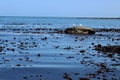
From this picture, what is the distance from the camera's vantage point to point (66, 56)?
22.7 m

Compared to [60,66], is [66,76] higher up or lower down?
higher up

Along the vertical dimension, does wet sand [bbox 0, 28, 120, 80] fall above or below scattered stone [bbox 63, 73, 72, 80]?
below

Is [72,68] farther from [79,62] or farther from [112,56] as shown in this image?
[112,56]

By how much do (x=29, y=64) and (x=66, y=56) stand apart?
4.34 metres

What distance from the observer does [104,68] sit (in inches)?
696

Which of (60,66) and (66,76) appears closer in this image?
(66,76)

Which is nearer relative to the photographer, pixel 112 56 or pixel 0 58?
pixel 0 58

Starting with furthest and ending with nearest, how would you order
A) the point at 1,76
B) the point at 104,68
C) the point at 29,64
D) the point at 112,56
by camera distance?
1. the point at 112,56
2. the point at 29,64
3. the point at 104,68
4. the point at 1,76

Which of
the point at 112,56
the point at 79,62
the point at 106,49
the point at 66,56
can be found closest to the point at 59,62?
the point at 79,62

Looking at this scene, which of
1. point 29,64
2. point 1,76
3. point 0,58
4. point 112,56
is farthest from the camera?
point 112,56

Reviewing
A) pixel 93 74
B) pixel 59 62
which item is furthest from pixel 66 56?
pixel 93 74

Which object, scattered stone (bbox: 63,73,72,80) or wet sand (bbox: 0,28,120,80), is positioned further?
wet sand (bbox: 0,28,120,80)

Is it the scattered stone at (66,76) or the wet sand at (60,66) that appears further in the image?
the wet sand at (60,66)

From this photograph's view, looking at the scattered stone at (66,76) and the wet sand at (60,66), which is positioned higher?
the scattered stone at (66,76)
